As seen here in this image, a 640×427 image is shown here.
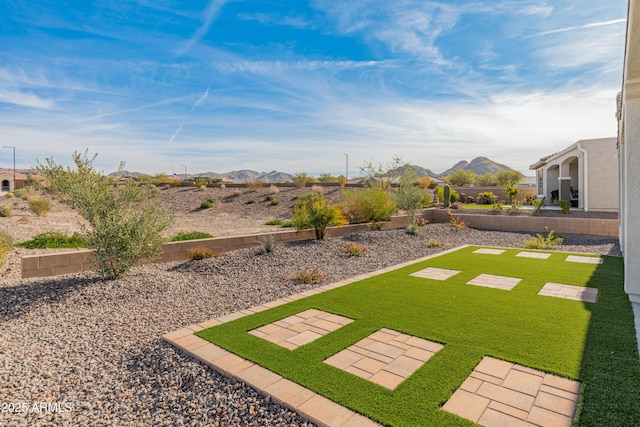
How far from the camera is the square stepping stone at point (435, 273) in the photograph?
617 cm

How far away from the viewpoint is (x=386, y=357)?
3170 mm

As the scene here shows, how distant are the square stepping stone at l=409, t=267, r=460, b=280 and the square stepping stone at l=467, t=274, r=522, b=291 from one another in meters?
0.46

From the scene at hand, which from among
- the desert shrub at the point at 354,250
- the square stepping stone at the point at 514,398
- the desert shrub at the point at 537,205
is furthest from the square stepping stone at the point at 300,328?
the desert shrub at the point at 537,205

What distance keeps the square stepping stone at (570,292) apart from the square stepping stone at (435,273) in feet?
4.84

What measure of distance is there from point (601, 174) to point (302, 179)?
71.7 feet

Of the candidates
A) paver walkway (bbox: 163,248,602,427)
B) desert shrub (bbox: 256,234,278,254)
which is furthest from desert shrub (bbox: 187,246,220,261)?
paver walkway (bbox: 163,248,602,427)

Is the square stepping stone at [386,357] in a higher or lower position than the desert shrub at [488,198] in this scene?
lower

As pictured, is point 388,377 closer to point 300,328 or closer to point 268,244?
point 300,328

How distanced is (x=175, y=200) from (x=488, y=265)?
81.9ft

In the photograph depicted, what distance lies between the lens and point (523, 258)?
303 inches

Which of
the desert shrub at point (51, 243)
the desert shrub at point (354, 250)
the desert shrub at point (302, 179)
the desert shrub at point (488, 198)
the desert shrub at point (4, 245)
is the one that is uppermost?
the desert shrub at point (302, 179)

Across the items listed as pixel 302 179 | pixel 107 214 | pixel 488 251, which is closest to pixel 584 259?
pixel 488 251

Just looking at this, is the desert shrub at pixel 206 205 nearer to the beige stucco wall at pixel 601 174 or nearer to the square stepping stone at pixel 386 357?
the square stepping stone at pixel 386 357

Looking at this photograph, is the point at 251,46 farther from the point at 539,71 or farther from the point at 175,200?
the point at 175,200
